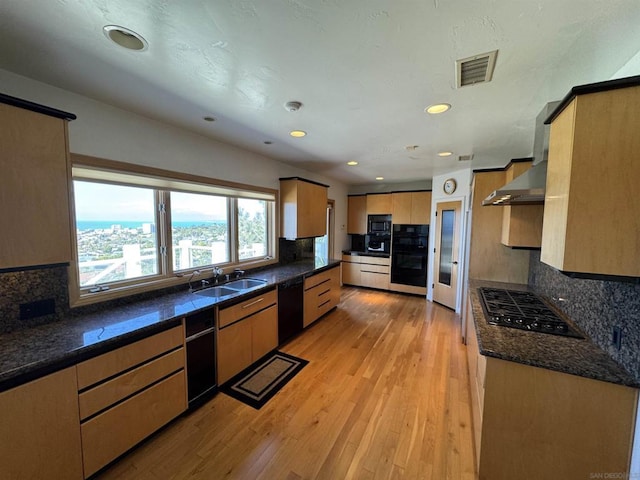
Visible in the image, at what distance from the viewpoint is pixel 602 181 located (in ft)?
3.57

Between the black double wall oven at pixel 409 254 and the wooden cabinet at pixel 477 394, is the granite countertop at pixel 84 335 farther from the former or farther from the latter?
the black double wall oven at pixel 409 254

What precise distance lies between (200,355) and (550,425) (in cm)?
242

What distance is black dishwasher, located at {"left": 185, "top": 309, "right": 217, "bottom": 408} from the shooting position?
206cm

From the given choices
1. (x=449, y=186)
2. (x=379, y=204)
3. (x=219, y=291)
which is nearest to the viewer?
(x=219, y=291)

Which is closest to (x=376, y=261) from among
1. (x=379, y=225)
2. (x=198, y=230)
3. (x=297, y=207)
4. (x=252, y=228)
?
(x=379, y=225)

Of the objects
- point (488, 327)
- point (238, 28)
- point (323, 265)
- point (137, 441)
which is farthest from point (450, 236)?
point (137, 441)

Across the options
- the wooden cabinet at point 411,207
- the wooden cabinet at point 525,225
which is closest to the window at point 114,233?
the wooden cabinet at point 525,225

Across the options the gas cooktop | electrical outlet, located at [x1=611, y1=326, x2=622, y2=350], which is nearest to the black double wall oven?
the gas cooktop

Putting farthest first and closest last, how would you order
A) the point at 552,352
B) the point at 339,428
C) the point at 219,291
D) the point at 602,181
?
the point at 219,291, the point at 339,428, the point at 552,352, the point at 602,181

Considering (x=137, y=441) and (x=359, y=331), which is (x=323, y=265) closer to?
(x=359, y=331)

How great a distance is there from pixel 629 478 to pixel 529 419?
0.43 meters

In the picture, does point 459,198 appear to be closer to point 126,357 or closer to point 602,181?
point 602,181

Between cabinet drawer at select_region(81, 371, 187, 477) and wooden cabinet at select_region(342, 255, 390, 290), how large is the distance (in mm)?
4461

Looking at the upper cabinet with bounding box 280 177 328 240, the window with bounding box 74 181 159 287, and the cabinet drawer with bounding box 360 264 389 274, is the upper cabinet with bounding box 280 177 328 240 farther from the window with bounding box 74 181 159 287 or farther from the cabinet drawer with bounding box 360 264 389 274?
the cabinet drawer with bounding box 360 264 389 274
